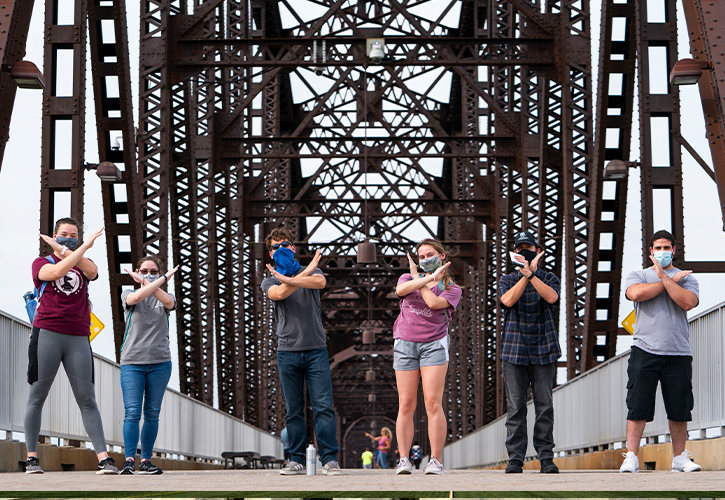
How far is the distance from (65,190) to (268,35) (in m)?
17.2

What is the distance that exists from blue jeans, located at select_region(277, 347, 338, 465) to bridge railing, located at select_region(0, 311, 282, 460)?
3.03 metres

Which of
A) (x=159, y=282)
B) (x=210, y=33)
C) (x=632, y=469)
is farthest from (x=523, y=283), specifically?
(x=210, y=33)

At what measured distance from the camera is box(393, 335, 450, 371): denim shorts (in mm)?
8570

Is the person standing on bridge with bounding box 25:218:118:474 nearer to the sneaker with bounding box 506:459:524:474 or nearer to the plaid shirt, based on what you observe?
the sneaker with bounding box 506:459:524:474

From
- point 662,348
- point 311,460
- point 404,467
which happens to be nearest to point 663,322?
point 662,348

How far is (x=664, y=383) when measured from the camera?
8.68m

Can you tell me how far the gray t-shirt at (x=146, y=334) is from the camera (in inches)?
362

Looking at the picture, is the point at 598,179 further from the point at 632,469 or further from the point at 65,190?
the point at 632,469

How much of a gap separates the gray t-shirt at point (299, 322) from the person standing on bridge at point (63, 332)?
4.97 ft

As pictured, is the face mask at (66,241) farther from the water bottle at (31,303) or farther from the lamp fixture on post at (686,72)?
the lamp fixture on post at (686,72)

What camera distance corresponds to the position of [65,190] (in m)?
15.3

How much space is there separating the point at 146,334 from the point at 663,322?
4.25 m

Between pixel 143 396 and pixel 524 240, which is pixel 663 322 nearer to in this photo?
pixel 524 240

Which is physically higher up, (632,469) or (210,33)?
(210,33)
